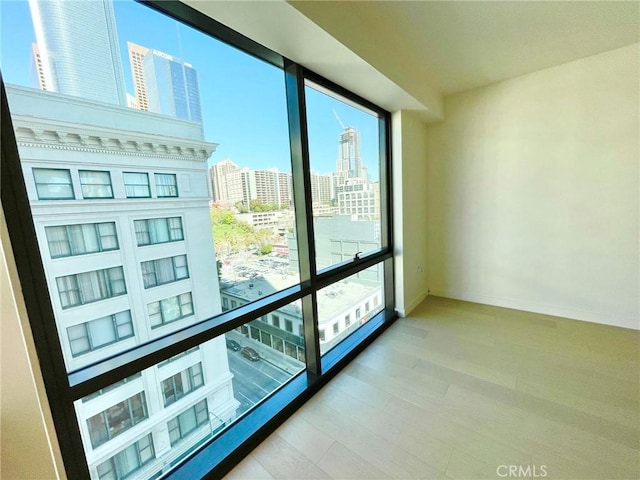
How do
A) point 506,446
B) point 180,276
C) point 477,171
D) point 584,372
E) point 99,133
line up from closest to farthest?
1. point 99,133
2. point 180,276
3. point 506,446
4. point 584,372
5. point 477,171

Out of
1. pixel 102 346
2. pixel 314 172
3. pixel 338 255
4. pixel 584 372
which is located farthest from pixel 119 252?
pixel 584 372

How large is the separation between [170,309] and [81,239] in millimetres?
466

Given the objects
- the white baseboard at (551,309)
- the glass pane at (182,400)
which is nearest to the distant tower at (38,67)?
the glass pane at (182,400)

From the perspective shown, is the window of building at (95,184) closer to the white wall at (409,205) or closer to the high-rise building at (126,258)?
the high-rise building at (126,258)

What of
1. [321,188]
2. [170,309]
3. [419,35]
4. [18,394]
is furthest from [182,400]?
[419,35]

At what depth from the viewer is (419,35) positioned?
1.85m

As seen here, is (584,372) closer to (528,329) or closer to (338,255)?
(528,329)

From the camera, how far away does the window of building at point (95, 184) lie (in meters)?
0.93

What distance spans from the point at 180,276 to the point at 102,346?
39 cm

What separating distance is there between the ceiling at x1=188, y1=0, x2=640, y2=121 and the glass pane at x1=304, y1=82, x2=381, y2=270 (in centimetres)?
22

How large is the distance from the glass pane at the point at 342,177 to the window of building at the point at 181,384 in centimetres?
104

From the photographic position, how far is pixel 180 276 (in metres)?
1.20

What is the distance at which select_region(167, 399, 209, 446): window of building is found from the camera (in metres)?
1.26

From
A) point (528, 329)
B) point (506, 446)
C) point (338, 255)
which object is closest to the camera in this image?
point (506, 446)
